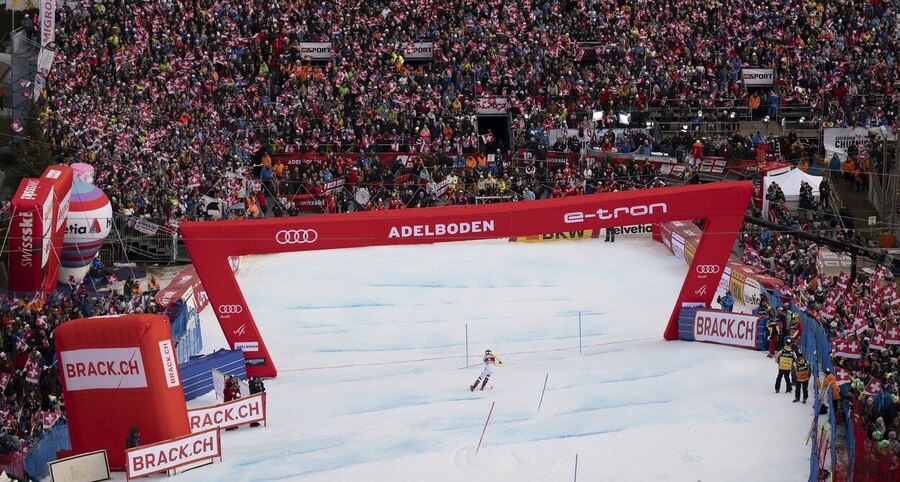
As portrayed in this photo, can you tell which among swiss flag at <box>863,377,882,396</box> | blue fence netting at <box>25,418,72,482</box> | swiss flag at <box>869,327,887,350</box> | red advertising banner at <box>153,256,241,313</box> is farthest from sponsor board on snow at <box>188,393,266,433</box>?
swiss flag at <box>869,327,887,350</box>

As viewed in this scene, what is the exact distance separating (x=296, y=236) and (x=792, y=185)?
17.8m

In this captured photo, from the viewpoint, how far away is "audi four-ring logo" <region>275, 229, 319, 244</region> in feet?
103

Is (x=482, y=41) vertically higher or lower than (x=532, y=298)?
higher

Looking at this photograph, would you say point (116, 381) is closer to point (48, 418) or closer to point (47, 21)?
point (48, 418)

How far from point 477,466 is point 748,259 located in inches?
585

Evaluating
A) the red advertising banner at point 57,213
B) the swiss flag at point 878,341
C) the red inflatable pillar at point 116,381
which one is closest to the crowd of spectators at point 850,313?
the swiss flag at point 878,341

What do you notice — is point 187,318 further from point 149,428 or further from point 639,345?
point 639,345

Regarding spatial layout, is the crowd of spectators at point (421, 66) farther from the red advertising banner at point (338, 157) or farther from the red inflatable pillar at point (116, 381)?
the red inflatable pillar at point (116, 381)

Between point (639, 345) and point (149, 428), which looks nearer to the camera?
point (149, 428)

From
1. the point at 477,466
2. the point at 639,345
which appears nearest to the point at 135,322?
the point at 477,466

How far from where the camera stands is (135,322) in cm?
2619

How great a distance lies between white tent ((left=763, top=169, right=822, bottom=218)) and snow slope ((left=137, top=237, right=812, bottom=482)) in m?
3.52

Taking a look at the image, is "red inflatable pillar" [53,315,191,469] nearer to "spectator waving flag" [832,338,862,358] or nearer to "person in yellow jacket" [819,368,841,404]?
"person in yellow jacket" [819,368,841,404]

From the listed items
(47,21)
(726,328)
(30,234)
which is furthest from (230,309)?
(47,21)
